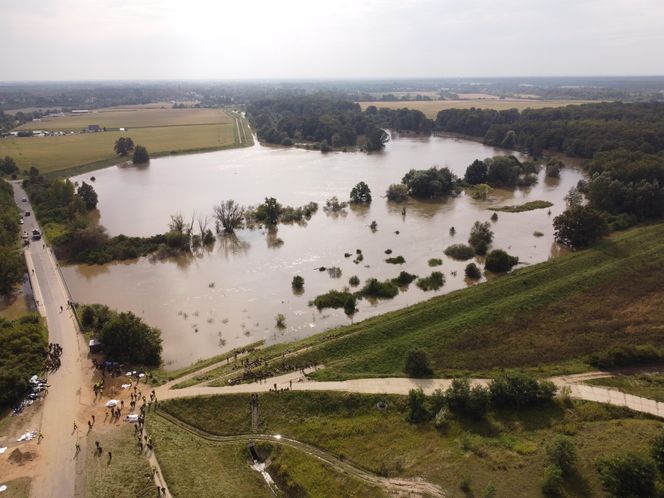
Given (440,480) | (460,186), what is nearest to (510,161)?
(460,186)

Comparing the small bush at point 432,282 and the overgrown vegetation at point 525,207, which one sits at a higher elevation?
the overgrown vegetation at point 525,207

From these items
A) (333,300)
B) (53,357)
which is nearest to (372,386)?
(333,300)

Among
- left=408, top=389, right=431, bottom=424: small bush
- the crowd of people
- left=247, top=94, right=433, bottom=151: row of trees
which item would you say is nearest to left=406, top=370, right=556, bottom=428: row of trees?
left=408, top=389, right=431, bottom=424: small bush

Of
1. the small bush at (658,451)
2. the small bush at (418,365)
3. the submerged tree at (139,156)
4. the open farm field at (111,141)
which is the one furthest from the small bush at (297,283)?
the submerged tree at (139,156)

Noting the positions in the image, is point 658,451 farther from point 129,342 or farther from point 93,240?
point 93,240

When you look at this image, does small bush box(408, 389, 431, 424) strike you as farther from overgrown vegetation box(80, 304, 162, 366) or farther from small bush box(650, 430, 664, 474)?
overgrown vegetation box(80, 304, 162, 366)

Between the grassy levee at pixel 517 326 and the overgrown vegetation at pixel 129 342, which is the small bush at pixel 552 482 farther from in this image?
the overgrown vegetation at pixel 129 342
